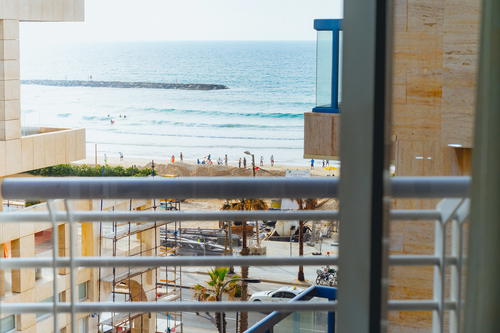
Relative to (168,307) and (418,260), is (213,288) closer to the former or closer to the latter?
(168,307)

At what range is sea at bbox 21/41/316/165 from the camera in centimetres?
461

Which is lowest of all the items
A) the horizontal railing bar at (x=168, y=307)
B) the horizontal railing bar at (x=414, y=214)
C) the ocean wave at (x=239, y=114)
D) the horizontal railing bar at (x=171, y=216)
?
the horizontal railing bar at (x=168, y=307)

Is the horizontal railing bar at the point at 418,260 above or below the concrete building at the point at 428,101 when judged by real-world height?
below

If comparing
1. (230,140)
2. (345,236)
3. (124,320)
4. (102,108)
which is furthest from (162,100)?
(345,236)

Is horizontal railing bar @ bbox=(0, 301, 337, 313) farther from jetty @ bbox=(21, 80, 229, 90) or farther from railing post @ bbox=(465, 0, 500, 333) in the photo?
jetty @ bbox=(21, 80, 229, 90)

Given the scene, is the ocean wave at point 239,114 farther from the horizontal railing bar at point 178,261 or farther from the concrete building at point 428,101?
the concrete building at point 428,101

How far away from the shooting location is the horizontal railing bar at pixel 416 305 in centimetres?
46

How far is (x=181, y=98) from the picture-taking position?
5.15 metres

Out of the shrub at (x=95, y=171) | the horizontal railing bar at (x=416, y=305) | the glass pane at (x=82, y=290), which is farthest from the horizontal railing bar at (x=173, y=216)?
the shrub at (x=95, y=171)

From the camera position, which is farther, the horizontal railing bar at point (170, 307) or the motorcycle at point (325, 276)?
the motorcycle at point (325, 276)

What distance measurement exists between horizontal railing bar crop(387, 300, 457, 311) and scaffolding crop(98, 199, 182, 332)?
88.1 inches

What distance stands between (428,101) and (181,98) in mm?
4786

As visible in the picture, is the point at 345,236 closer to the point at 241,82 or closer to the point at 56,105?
the point at 241,82

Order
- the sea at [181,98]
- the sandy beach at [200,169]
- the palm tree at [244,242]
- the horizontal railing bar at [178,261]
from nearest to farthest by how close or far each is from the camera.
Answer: the horizontal railing bar at [178,261], the palm tree at [244,242], the sandy beach at [200,169], the sea at [181,98]
